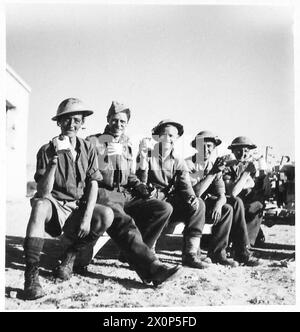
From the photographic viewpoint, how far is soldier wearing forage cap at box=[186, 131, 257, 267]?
170 inches

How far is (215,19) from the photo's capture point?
14.4ft

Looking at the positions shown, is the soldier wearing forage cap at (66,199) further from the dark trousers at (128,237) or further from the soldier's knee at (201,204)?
the soldier's knee at (201,204)

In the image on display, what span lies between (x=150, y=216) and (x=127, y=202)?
0.29 meters

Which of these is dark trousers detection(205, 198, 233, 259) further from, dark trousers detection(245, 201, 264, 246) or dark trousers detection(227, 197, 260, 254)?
dark trousers detection(245, 201, 264, 246)

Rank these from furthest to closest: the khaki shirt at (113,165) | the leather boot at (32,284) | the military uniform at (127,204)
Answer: the khaki shirt at (113,165) < the military uniform at (127,204) < the leather boot at (32,284)

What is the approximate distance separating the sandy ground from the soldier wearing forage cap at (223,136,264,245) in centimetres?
41

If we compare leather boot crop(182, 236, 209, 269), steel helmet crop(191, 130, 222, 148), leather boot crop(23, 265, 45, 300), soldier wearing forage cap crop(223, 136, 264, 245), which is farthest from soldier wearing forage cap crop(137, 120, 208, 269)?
leather boot crop(23, 265, 45, 300)

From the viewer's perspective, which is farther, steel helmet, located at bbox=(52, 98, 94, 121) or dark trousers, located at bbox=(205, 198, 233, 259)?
dark trousers, located at bbox=(205, 198, 233, 259)

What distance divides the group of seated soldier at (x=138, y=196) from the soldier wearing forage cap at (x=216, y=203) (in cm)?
1

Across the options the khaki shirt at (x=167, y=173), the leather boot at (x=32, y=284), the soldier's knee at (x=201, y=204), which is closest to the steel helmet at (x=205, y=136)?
the khaki shirt at (x=167, y=173)

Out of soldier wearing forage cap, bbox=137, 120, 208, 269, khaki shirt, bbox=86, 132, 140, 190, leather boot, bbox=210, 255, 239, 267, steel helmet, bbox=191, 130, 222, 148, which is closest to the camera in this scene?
khaki shirt, bbox=86, 132, 140, 190

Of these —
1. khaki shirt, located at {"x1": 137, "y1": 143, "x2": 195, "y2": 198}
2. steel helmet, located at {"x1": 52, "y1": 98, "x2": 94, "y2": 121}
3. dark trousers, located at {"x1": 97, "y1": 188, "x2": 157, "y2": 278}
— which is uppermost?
steel helmet, located at {"x1": 52, "y1": 98, "x2": 94, "y2": 121}

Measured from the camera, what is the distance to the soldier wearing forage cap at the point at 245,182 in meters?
4.46

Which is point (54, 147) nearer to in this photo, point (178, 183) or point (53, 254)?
point (53, 254)
